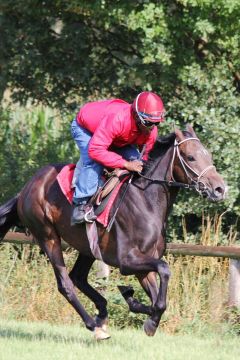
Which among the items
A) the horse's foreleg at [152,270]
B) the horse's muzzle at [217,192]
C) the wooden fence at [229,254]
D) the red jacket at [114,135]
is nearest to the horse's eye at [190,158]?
the horse's muzzle at [217,192]

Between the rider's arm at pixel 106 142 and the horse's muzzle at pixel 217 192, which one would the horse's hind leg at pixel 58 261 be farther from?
the horse's muzzle at pixel 217 192

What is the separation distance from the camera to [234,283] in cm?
1048

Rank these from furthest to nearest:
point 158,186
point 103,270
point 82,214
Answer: point 103,270 < point 82,214 < point 158,186

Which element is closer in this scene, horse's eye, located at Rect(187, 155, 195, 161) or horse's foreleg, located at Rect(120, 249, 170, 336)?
horse's foreleg, located at Rect(120, 249, 170, 336)

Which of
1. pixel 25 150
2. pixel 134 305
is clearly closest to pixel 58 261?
pixel 134 305

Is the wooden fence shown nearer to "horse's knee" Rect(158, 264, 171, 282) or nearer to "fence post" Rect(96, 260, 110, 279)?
"fence post" Rect(96, 260, 110, 279)

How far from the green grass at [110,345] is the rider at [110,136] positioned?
1172 mm

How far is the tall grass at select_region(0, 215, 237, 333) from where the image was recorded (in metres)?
10.7

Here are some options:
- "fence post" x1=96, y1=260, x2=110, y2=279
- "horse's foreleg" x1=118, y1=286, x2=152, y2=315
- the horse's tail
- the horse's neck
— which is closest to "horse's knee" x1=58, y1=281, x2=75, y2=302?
"horse's foreleg" x1=118, y1=286, x2=152, y2=315

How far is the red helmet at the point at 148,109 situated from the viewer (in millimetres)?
8312

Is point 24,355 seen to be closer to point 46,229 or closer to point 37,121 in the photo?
point 46,229

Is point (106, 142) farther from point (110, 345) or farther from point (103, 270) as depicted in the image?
point (103, 270)

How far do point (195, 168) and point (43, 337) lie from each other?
7.52 ft

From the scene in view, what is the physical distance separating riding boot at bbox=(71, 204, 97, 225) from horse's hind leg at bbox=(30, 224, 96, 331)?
0.72 m
